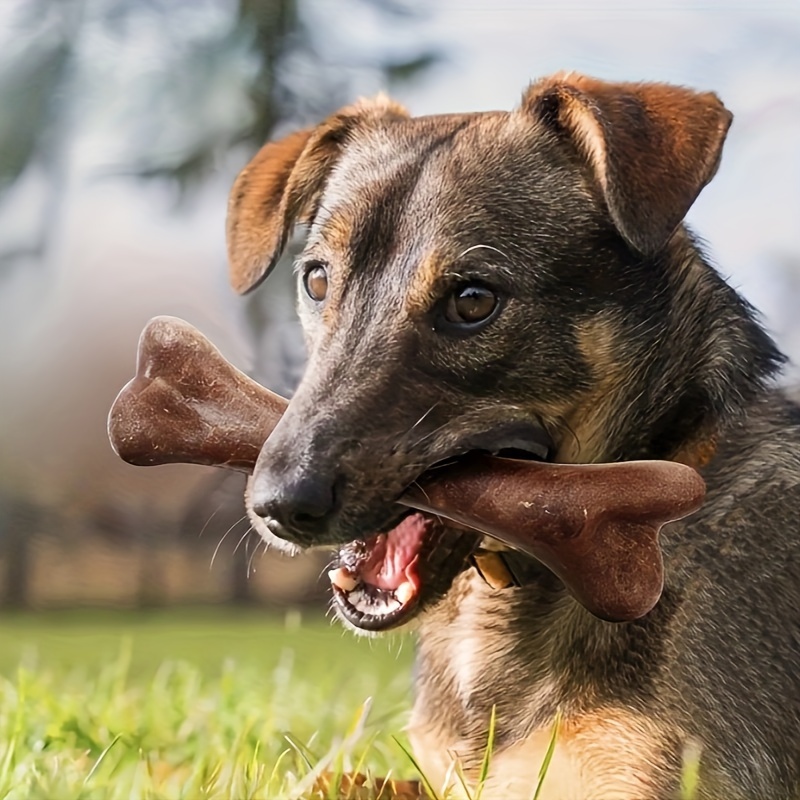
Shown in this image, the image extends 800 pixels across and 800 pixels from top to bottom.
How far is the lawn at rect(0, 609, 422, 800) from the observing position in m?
2.47

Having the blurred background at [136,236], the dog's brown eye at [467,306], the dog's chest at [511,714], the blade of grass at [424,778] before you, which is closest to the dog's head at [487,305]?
the dog's brown eye at [467,306]

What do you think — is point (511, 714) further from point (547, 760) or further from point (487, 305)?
point (487, 305)

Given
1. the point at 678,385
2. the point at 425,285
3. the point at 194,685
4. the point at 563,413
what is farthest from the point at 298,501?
the point at 194,685

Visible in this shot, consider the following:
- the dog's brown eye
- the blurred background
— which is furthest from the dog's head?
the blurred background

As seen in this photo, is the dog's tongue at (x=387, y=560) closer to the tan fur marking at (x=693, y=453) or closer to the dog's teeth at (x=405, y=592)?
the dog's teeth at (x=405, y=592)

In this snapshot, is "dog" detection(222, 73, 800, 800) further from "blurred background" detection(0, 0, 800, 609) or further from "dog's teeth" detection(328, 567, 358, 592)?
"blurred background" detection(0, 0, 800, 609)

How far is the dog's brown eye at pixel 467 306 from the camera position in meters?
1.98

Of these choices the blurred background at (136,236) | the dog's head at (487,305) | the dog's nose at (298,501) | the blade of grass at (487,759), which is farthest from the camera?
the blurred background at (136,236)

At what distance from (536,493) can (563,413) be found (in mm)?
328

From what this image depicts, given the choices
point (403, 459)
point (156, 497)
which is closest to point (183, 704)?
point (156, 497)

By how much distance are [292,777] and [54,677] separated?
96cm

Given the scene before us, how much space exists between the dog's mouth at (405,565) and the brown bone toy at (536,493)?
156 mm

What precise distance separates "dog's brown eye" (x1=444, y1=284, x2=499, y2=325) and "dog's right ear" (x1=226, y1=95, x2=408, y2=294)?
0.58 meters

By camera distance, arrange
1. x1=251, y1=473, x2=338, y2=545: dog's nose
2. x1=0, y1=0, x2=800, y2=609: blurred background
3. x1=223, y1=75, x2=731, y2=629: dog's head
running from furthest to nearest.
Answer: x1=0, y1=0, x2=800, y2=609: blurred background → x1=223, y1=75, x2=731, y2=629: dog's head → x1=251, y1=473, x2=338, y2=545: dog's nose
